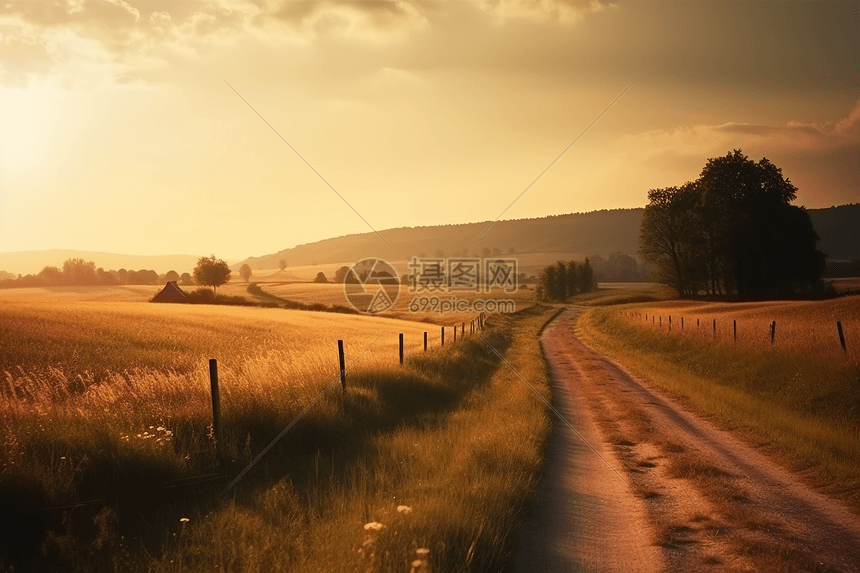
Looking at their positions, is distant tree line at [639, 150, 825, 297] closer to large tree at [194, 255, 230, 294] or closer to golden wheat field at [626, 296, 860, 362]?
golden wheat field at [626, 296, 860, 362]

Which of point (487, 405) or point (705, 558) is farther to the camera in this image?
point (487, 405)

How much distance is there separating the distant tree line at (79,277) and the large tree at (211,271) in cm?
1367

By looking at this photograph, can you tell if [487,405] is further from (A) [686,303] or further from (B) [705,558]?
(A) [686,303]

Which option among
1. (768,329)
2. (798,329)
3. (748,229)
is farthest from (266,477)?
(748,229)

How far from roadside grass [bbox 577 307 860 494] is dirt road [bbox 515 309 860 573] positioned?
64 cm

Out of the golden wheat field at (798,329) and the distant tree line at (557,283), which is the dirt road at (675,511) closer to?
the golden wheat field at (798,329)

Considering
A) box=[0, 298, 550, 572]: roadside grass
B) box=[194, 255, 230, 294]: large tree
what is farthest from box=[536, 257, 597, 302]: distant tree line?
box=[0, 298, 550, 572]: roadside grass

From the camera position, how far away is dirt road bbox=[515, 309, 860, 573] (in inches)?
218

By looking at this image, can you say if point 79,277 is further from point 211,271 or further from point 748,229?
point 748,229

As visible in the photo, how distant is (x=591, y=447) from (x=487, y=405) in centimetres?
345

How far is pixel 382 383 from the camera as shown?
13188 mm

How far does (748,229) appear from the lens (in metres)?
50.4

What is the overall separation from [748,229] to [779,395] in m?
43.2

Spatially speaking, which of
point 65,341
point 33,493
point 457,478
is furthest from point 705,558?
point 65,341
